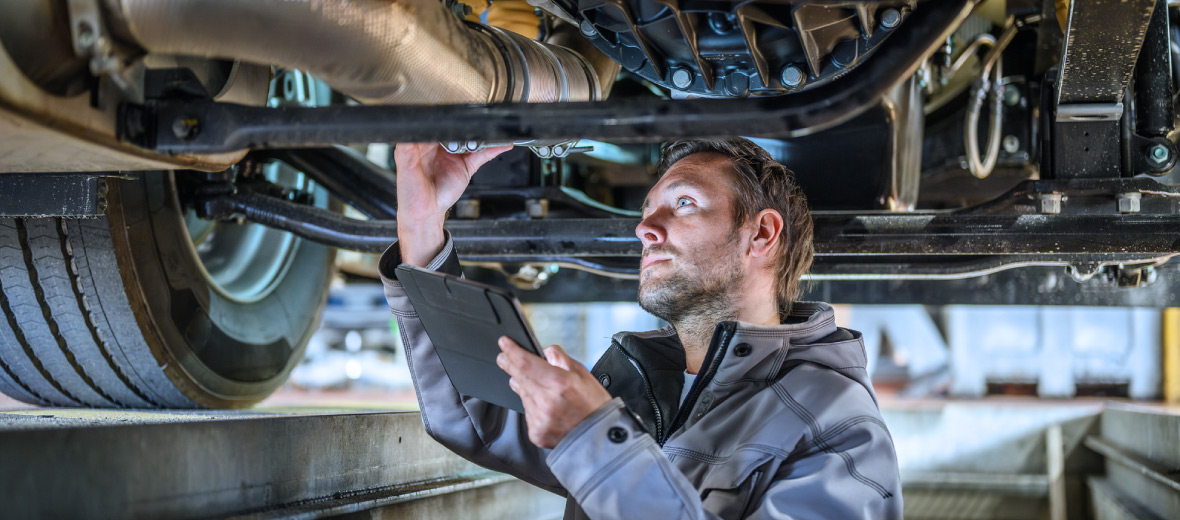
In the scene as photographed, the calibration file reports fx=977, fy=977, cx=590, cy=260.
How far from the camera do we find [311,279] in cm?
232

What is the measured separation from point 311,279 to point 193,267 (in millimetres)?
519

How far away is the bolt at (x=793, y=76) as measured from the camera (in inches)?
47.6

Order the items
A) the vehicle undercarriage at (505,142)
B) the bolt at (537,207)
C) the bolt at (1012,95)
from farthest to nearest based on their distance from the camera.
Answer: the bolt at (1012,95), the bolt at (537,207), the vehicle undercarriage at (505,142)

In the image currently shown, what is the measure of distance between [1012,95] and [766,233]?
969mm

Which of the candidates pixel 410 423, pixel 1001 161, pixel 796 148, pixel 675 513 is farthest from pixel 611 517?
pixel 1001 161

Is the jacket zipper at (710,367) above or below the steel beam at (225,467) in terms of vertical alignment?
above

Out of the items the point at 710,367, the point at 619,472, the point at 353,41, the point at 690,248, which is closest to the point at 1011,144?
the point at 690,248

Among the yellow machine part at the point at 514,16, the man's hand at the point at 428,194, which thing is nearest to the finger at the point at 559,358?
the man's hand at the point at 428,194

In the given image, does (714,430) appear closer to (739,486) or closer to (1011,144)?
(739,486)

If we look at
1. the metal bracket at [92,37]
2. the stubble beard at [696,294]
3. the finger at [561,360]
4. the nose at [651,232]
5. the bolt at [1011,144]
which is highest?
the bolt at [1011,144]

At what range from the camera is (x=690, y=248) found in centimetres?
154

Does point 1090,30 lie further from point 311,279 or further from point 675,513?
point 311,279

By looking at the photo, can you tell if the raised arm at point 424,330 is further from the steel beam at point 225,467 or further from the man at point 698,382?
the steel beam at point 225,467

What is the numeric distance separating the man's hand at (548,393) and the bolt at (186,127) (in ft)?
1.30
